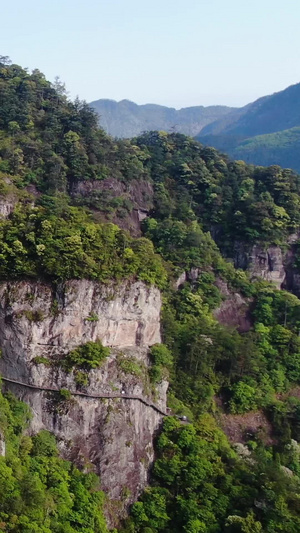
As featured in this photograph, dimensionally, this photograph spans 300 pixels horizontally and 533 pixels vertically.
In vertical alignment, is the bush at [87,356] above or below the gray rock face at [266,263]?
below

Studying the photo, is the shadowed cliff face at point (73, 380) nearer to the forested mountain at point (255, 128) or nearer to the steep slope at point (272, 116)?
the forested mountain at point (255, 128)

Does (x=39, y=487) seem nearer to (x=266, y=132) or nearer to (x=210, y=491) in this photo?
(x=210, y=491)

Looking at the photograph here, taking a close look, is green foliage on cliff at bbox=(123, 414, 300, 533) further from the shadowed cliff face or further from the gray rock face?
the gray rock face

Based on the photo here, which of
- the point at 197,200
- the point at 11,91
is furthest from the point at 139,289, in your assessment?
the point at 11,91

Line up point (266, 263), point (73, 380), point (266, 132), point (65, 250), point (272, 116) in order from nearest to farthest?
point (73, 380)
point (65, 250)
point (266, 263)
point (266, 132)
point (272, 116)

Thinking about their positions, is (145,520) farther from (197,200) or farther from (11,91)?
(11,91)

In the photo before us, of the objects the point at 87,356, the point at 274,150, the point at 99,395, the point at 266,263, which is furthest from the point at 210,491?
the point at 274,150

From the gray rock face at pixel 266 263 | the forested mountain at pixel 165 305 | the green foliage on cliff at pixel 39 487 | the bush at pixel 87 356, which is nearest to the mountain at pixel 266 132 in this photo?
the forested mountain at pixel 165 305

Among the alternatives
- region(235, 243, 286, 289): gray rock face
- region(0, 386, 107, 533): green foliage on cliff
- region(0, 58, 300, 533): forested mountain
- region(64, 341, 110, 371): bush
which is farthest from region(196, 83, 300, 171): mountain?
region(0, 386, 107, 533): green foliage on cliff
